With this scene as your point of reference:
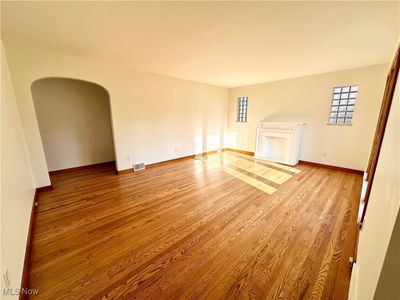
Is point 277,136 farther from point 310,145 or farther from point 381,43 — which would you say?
point 381,43

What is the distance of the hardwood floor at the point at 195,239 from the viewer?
1313mm

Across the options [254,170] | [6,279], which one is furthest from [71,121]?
[254,170]

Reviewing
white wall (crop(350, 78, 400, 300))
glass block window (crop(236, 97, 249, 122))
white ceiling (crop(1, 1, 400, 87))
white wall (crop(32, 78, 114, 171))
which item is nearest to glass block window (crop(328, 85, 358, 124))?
white ceiling (crop(1, 1, 400, 87))

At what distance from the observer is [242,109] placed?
19.2ft

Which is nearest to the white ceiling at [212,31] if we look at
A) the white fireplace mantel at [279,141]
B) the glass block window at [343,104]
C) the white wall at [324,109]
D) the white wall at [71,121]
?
the white wall at [324,109]

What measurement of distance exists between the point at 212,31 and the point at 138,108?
2.52m

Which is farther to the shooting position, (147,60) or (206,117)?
(206,117)

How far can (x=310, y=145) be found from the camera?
4.35 meters

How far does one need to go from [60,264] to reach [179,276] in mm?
1156

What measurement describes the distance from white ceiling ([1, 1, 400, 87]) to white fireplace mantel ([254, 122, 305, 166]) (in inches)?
66.5

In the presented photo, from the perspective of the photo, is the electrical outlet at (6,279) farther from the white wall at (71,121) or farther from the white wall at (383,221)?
the white wall at (71,121)

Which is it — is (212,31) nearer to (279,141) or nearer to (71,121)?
(279,141)

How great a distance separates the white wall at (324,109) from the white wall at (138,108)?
64.2 inches

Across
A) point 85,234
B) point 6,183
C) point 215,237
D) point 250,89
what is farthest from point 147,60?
point 250,89
